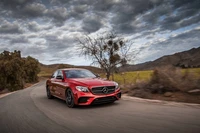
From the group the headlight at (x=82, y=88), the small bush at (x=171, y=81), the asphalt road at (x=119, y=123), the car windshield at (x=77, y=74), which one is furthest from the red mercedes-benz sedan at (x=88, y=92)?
the small bush at (x=171, y=81)

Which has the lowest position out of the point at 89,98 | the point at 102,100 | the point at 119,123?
the point at 119,123

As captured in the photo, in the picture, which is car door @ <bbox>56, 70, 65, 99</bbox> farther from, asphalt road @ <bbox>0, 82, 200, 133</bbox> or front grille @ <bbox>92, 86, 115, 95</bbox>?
asphalt road @ <bbox>0, 82, 200, 133</bbox>

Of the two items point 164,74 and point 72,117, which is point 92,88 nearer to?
point 72,117

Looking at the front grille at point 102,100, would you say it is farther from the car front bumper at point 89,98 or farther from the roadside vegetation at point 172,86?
the roadside vegetation at point 172,86

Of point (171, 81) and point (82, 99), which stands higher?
point (171, 81)

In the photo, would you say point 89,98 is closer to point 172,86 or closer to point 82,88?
point 82,88

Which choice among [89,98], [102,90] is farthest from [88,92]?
[102,90]

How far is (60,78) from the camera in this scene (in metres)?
9.11

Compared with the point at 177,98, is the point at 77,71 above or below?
above

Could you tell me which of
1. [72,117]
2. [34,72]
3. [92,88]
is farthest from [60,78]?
[34,72]

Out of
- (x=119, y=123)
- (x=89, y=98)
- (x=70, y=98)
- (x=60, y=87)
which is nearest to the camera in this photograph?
(x=119, y=123)

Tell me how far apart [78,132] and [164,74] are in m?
5.59

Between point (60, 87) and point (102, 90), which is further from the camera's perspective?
point (60, 87)

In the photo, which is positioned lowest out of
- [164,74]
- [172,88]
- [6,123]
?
[6,123]
